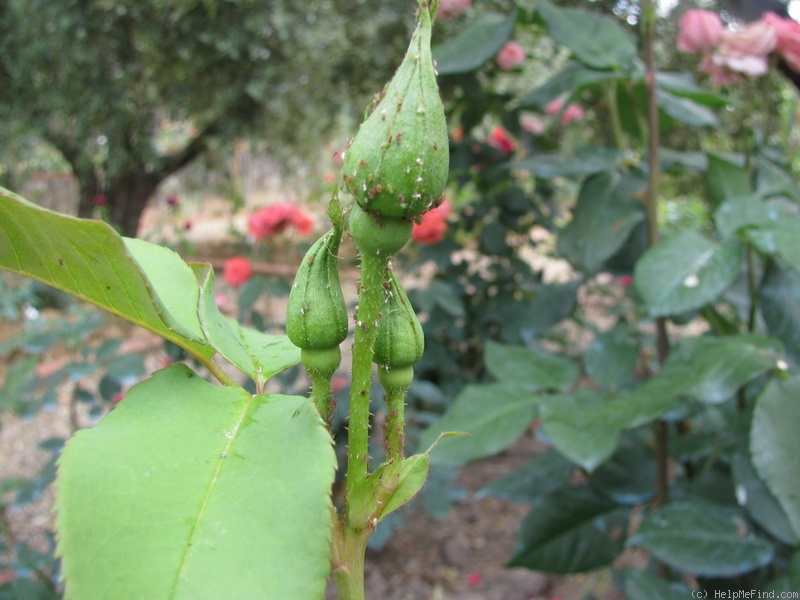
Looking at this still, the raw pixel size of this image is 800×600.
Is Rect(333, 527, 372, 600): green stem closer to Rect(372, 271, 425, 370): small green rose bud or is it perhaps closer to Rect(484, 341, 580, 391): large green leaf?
Rect(372, 271, 425, 370): small green rose bud

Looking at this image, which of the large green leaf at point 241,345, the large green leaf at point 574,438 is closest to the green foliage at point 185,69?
the large green leaf at point 574,438

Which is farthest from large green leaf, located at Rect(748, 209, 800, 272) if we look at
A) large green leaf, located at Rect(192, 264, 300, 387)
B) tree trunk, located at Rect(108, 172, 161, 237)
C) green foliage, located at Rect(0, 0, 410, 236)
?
tree trunk, located at Rect(108, 172, 161, 237)

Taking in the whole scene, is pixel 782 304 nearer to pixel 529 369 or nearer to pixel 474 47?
pixel 529 369

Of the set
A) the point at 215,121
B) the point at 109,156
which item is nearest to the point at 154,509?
the point at 215,121

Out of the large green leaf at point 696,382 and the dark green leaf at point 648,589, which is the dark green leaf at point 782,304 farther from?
the dark green leaf at point 648,589

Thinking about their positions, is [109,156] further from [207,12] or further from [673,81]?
[673,81]

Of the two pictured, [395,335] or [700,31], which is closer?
[395,335]

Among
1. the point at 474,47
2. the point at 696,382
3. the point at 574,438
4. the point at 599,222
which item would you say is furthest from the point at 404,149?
the point at 474,47
